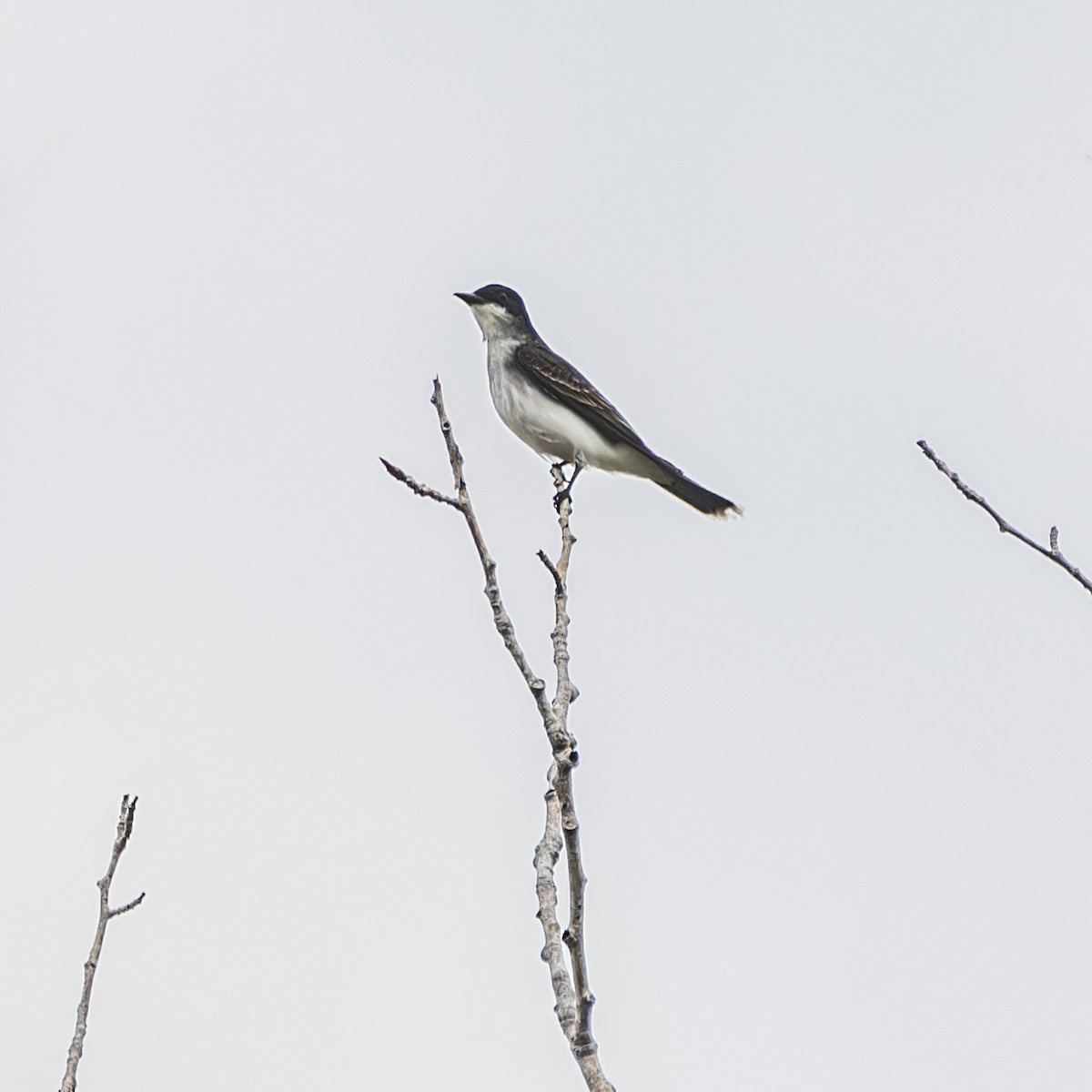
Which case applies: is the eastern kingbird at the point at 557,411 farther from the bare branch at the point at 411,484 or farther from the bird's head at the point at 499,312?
the bare branch at the point at 411,484

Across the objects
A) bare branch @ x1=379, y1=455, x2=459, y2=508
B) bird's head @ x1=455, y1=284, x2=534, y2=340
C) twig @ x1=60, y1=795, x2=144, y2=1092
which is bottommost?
twig @ x1=60, y1=795, x2=144, y2=1092

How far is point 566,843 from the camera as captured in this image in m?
4.63

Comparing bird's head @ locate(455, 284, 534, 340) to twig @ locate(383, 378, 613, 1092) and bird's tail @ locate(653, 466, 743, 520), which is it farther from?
twig @ locate(383, 378, 613, 1092)

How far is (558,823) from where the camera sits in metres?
4.75

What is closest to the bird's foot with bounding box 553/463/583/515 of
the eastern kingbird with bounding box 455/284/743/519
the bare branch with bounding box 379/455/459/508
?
the eastern kingbird with bounding box 455/284/743/519

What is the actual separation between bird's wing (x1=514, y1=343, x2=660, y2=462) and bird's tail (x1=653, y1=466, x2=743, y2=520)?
413mm

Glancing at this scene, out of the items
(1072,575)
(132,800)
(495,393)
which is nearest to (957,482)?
(1072,575)

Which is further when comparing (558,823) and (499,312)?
(499,312)

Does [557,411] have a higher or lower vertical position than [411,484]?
higher

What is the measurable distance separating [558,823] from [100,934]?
129 cm

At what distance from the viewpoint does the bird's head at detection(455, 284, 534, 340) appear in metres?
14.0

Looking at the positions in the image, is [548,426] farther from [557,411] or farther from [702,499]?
[702,499]

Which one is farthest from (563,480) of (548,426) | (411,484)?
(411,484)

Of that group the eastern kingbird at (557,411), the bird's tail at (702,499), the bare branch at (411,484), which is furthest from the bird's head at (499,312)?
the bare branch at (411,484)
